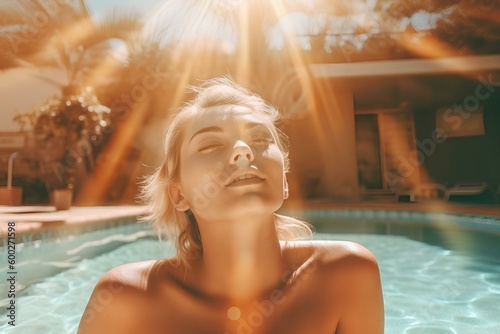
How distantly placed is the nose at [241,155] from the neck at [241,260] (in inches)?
7.9

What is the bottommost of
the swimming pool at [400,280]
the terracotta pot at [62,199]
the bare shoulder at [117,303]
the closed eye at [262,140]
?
the swimming pool at [400,280]

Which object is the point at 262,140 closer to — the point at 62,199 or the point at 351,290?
the point at 351,290

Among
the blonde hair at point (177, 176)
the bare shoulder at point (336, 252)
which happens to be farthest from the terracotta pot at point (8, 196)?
the bare shoulder at point (336, 252)

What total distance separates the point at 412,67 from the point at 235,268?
Result: 31.4 ft

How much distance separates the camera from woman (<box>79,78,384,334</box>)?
3.34 ft

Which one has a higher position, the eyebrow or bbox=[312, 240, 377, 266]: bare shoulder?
the eyebrow

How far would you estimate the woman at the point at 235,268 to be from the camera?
1.02 metres

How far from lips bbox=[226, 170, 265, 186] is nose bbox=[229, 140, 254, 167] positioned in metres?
0.02

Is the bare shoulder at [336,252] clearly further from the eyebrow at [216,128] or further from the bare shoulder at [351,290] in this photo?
the eyebrow at [216,128]

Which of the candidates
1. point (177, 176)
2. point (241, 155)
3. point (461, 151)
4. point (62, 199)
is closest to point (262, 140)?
point (241, 155)

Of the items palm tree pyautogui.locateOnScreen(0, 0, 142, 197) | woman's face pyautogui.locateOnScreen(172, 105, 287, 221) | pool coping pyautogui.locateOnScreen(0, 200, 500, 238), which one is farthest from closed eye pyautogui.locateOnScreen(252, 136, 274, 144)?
palm tree pyautogui.locateOnScreen(0, 0, 142, 197)

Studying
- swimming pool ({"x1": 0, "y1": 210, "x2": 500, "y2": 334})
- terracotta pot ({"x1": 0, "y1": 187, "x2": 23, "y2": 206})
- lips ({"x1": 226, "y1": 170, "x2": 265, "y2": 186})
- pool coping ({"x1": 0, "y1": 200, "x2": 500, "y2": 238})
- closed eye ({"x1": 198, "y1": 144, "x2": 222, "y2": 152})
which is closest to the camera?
lips ({"x1": 226, "y1": 170, "x2": 265, "y2": 186})

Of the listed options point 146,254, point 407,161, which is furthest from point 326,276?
point 407,161

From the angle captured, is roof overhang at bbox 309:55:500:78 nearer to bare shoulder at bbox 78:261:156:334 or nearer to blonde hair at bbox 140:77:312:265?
blonde hair at bbox 140:77:312:265
